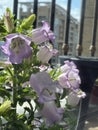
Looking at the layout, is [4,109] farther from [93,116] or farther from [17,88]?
[93,116]

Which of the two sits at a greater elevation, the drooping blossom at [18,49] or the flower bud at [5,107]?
the drooping blossom at [18,49]

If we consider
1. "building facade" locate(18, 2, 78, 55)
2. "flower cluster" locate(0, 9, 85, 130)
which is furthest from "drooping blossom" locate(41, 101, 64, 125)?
"building facade" locate(18, 2, 78, 55)

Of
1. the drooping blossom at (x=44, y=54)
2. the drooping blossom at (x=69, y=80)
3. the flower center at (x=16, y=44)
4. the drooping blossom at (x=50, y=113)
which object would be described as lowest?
the drooping blossom at (x=50, y=113)

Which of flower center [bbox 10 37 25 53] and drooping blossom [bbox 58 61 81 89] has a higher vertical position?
flower center [bbox 10 37 25 53]

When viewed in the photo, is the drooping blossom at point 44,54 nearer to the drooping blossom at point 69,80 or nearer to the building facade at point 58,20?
the drooping blossom at point 69,80

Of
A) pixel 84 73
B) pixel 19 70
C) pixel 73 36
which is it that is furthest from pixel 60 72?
pixel 73 36

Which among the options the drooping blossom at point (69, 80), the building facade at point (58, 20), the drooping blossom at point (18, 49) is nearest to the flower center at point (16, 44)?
the drooping blossom at point (18, 49)

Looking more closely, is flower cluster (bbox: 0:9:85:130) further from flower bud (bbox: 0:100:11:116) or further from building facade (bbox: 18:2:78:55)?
building facade (bbox: 18:2:78:55)

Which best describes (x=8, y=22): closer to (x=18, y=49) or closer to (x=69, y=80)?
(x=18, y=49)
